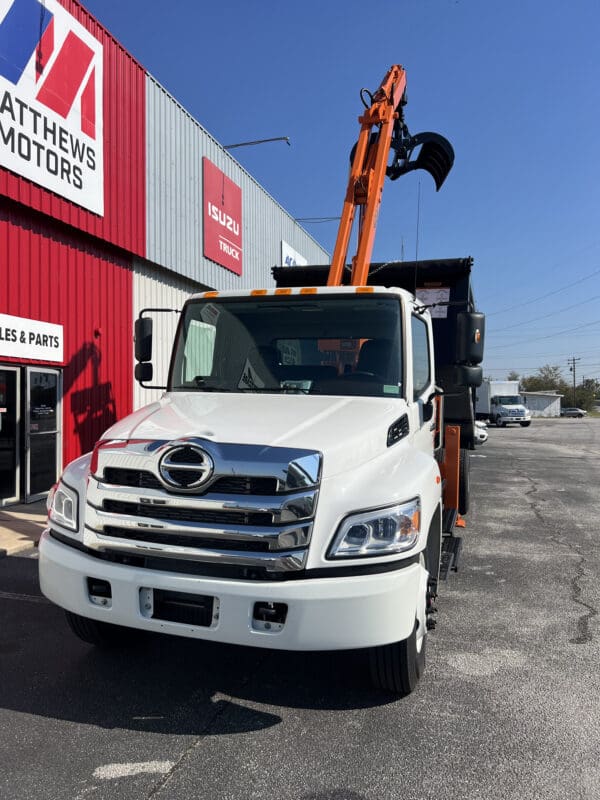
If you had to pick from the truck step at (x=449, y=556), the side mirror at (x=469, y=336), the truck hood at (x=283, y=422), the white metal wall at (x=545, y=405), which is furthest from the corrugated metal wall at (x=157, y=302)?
the white metal wall at (x=545, y=405)

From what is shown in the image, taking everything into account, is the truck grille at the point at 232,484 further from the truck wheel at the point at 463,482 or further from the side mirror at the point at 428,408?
the truck wheel at the point at 463,482

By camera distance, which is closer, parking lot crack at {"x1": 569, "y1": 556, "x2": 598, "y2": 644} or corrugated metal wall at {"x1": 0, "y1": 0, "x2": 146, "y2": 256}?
parking lot crack at {"x1": 569, "y1": 556, "x2": 598, "y2": 644}

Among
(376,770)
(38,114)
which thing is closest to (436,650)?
(376,770)

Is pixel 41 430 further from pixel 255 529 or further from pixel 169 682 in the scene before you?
pixel 255 529

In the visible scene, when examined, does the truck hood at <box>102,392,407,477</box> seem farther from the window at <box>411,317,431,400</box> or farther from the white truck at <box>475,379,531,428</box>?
A: the white truck at <box>475,379,531,428</box>

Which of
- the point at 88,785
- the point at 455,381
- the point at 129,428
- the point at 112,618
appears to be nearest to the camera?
the point at 88,785

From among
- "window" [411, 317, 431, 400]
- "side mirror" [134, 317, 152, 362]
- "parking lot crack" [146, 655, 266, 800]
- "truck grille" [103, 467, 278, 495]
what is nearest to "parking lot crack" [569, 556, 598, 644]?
"window" [411, 317, 431, 400]

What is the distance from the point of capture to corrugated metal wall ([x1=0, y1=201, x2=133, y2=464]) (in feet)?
28.2

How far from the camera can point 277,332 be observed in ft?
14.0

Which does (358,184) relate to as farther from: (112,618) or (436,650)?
(112,618)

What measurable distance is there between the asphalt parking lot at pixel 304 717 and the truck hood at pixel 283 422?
1299mm

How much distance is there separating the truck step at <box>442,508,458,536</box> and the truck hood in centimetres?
231

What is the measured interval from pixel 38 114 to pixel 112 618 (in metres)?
8.18

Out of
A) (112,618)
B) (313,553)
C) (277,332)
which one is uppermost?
(277,332)
